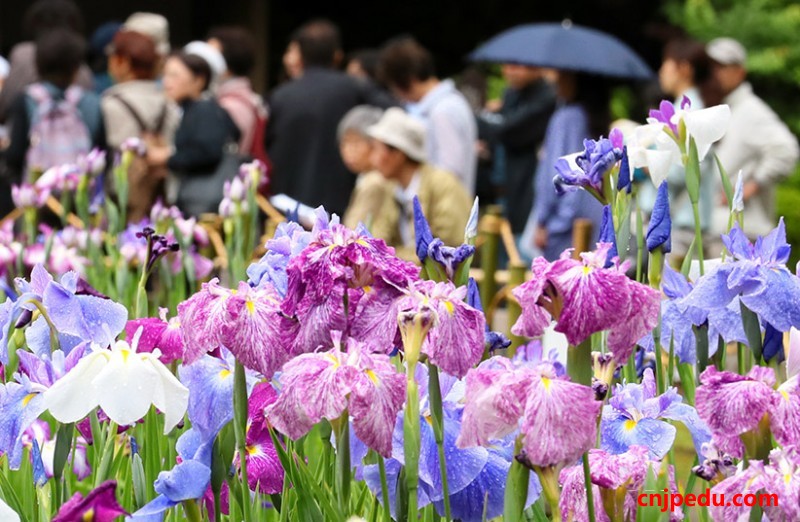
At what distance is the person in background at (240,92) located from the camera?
6281 mm

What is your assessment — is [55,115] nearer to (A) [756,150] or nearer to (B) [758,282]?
(A) [756,150]

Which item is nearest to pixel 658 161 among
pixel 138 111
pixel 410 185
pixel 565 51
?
pixel 410 185

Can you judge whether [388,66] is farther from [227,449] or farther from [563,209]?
[227,449]

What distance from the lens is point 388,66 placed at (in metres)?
6.45

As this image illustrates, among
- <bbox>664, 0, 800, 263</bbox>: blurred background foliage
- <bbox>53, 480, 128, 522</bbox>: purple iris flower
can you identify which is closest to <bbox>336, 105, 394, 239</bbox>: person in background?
<bbox>53, 480, 128, 522</bbox>: purple iris flower

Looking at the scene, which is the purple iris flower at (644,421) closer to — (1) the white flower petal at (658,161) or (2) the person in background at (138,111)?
(1) the white flower petal at (658,161)

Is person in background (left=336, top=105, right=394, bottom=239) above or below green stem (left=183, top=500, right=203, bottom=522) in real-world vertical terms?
below

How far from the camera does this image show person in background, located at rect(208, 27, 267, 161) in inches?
247

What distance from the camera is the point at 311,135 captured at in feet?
19.8

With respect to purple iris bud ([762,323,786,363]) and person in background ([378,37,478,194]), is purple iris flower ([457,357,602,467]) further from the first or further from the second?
person in background ([378,37,478,194])

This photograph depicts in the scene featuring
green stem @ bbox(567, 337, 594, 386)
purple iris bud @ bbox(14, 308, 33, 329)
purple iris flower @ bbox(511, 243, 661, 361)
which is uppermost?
purple iris flower @ bbox(511, 243, 661, 361)

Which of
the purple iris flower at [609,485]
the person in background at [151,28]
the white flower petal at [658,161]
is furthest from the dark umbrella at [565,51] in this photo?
the purple iris flower at [609,485]

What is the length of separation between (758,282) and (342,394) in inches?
17.1

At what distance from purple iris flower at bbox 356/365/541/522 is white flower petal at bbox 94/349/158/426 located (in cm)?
22
